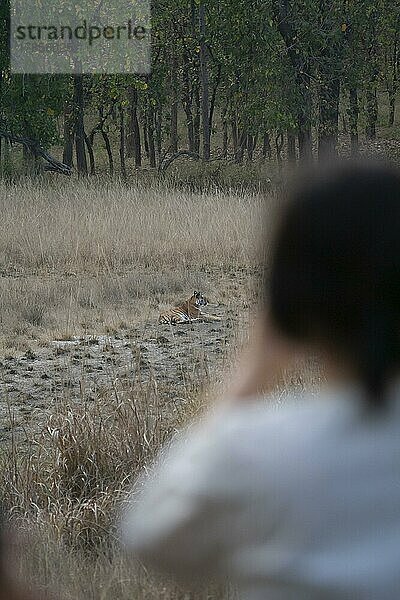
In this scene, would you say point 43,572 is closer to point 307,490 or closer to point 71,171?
point 307,490

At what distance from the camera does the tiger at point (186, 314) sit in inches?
293

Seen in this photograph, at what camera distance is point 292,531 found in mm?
1061

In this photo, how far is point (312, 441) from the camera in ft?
3.60

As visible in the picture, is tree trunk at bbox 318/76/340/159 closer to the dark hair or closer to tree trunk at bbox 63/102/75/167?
tree trunk at bbox 63/102/75/167

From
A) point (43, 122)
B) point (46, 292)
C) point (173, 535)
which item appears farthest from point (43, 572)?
point (43, 122)

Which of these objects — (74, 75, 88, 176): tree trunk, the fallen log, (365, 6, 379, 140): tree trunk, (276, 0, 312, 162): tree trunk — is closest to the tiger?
the fallen log

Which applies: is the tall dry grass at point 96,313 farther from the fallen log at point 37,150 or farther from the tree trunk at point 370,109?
the tree trunk at point 370,109

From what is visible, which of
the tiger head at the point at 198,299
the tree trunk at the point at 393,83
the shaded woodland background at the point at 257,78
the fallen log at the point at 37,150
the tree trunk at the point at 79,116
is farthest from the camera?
the tree trunk at the point at 393,83

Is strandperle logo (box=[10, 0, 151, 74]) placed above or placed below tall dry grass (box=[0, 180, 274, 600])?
above

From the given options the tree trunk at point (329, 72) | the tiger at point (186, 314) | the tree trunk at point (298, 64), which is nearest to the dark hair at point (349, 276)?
the tiger at point (186, 314)

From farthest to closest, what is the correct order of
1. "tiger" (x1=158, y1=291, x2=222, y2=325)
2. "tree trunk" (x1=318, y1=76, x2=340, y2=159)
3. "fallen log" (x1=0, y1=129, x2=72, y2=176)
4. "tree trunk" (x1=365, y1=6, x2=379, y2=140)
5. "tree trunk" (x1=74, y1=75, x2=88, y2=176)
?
"tree trunk" (x1=365, y1=6, x2=379, y2=140) < "tree trunk" (x1=318, y1=76, x2=340, y2=159) < "tree trunk" (x1=74, y1=75, x2=88, y2=176) < "fallen log" (x1=0, y1=129, x2=72, y2=176) < "tiger" (x1=158, y1=291, x2=222, y2=325)

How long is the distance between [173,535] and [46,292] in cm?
738

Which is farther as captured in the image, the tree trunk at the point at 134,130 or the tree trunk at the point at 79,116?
the tree trunk at the point at 134,130

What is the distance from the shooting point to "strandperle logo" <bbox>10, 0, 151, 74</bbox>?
17.4 m
